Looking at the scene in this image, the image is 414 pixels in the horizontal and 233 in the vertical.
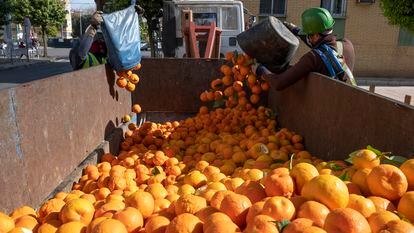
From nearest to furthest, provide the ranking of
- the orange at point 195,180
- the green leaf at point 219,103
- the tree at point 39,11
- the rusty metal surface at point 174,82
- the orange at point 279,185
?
the orange at point 279,185 < the orange at point 195,180 < the green leaf at point 219,103 < the rusty metal surface at point 174,82 < the tree at point 39,11

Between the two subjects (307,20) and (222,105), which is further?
(222,105)

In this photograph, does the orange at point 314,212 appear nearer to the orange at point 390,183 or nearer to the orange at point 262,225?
the orange at point 262,225

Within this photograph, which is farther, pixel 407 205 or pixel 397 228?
pixel 407 205

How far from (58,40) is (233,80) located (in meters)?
61.9

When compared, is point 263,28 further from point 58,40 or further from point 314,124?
point 58,40

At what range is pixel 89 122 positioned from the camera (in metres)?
4.02

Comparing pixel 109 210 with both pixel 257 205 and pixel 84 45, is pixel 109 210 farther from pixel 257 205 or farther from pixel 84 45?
pixel 84 45

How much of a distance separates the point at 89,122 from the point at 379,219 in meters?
3.17

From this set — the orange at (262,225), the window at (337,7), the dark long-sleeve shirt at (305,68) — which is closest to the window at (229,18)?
the dark long-sleeve shirt at (305,68)

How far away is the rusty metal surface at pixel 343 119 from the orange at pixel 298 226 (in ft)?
3.06

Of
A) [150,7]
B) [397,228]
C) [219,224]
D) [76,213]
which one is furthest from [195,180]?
[150,7]

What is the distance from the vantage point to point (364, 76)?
19.2 metres

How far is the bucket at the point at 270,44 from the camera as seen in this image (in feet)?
13.4

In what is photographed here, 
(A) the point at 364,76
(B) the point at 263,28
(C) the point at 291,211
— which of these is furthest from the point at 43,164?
(A) the point at 364,76
